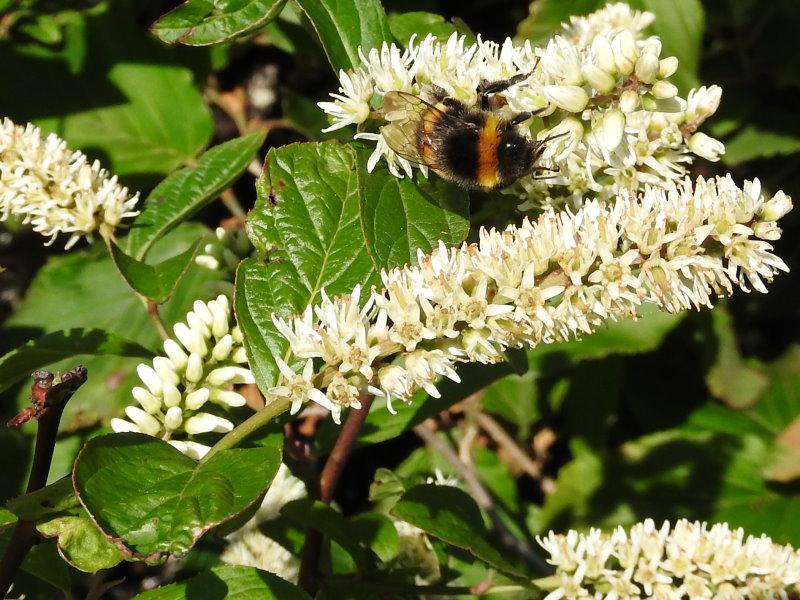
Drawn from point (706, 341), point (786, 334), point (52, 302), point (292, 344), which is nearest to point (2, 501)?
point (52, 302)

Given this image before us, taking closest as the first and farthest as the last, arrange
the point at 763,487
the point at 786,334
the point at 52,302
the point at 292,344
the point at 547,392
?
the point at 292,344 → the point at 52,302 → the point at 763,487 → the point at 547,392 → the point at 786,334

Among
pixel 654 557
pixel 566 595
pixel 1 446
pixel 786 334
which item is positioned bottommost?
pixel 786 334

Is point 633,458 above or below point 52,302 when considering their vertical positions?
below

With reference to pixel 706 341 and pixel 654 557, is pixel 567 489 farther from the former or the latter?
pixel 654 557

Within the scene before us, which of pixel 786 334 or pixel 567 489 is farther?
pixel 786 334

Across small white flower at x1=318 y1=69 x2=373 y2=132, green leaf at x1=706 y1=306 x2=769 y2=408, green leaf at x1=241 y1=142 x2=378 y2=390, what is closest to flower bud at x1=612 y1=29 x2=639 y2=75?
A: small white flower at x1=318 y1=69 x2=373 y2=132

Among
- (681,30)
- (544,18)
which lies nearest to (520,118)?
(544,18)

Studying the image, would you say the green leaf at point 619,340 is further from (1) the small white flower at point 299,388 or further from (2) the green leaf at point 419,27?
(1) the small white flower at point 299,388

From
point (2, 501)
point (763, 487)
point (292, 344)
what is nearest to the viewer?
point (292, 344)
